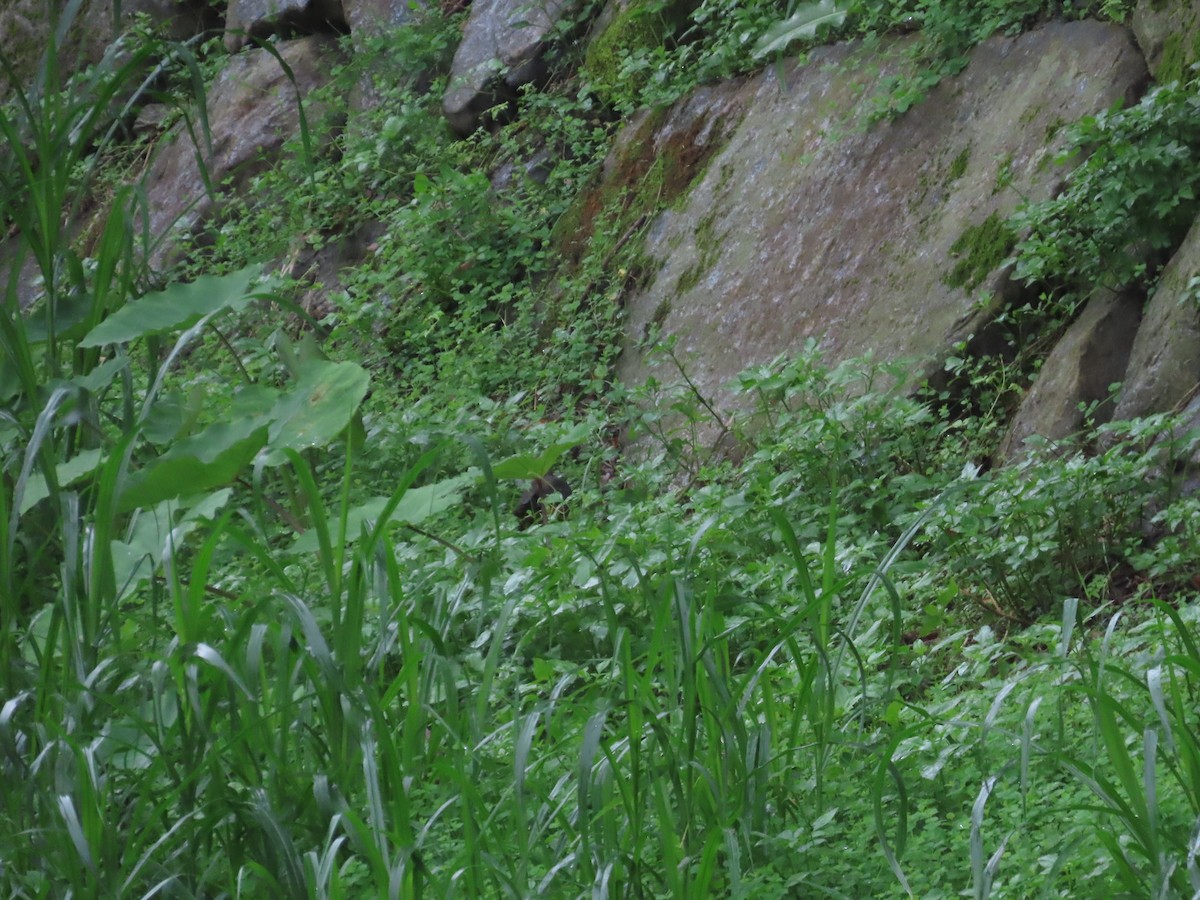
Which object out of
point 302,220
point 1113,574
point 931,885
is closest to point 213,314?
point 931,885

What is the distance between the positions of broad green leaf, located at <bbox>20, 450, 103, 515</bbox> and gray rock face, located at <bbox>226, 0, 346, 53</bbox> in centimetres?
756

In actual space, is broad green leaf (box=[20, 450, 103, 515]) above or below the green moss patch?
above

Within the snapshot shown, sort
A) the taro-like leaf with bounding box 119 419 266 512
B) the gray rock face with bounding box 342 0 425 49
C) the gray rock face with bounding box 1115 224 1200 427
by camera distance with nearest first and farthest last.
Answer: the taro-like leaf with bounding box 119 419 266 512
the gray rock face with bounding box 1115 224 1200 427
the gray rock face with bounding box 342 0 425 49

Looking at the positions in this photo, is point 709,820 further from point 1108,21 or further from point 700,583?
point 1108,21

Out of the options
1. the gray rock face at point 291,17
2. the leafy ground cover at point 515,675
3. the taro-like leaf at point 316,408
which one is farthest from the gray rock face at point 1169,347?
the gray rock face at point 291,17

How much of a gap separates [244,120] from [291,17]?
780mm

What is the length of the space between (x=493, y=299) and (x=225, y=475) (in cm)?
426

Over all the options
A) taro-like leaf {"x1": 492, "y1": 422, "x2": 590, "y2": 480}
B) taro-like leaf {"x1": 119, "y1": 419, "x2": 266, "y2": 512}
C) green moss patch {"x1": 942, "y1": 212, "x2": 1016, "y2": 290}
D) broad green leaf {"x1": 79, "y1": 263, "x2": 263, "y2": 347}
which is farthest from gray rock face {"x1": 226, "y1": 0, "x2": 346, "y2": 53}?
taro-like leaf {"x1": 119, "y1": 419, "x2": 266, "y2": 512}

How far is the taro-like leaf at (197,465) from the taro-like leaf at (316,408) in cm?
4

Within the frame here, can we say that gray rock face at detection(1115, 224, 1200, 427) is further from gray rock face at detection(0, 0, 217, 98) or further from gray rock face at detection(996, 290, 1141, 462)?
gray rock face at detection(0, 0, 217, 98)

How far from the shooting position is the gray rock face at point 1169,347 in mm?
3611

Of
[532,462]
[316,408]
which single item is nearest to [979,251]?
[532,462]

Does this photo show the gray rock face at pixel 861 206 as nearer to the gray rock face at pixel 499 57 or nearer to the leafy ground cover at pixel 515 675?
Answer: the leafy ground cover at pixel 515 675

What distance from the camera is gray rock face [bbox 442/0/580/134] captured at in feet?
24.2
